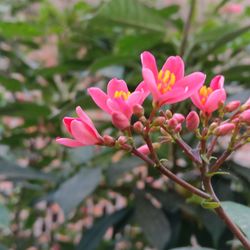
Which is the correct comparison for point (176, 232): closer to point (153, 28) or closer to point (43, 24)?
point (153, 28)

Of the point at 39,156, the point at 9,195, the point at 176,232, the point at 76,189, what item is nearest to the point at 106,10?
the point at 76,189

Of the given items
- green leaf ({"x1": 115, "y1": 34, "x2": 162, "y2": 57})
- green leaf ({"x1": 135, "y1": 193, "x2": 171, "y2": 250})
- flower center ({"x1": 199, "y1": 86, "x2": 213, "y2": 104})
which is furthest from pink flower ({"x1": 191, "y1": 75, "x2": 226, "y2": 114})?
green leaf ({"x1": 115, "y1": 34, "x2": 162, "y2": 57})

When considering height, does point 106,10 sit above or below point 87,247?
above

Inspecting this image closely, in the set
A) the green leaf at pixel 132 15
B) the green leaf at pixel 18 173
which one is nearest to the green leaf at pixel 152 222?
the green leaf at pixel 18 173

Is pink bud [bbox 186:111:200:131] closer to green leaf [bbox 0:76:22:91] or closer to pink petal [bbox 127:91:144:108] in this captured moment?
pink petal [bbox 127:91:144:108]

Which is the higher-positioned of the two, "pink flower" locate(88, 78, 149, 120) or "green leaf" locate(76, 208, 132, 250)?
"pink flower" locate(88, 78, 149, 120)
